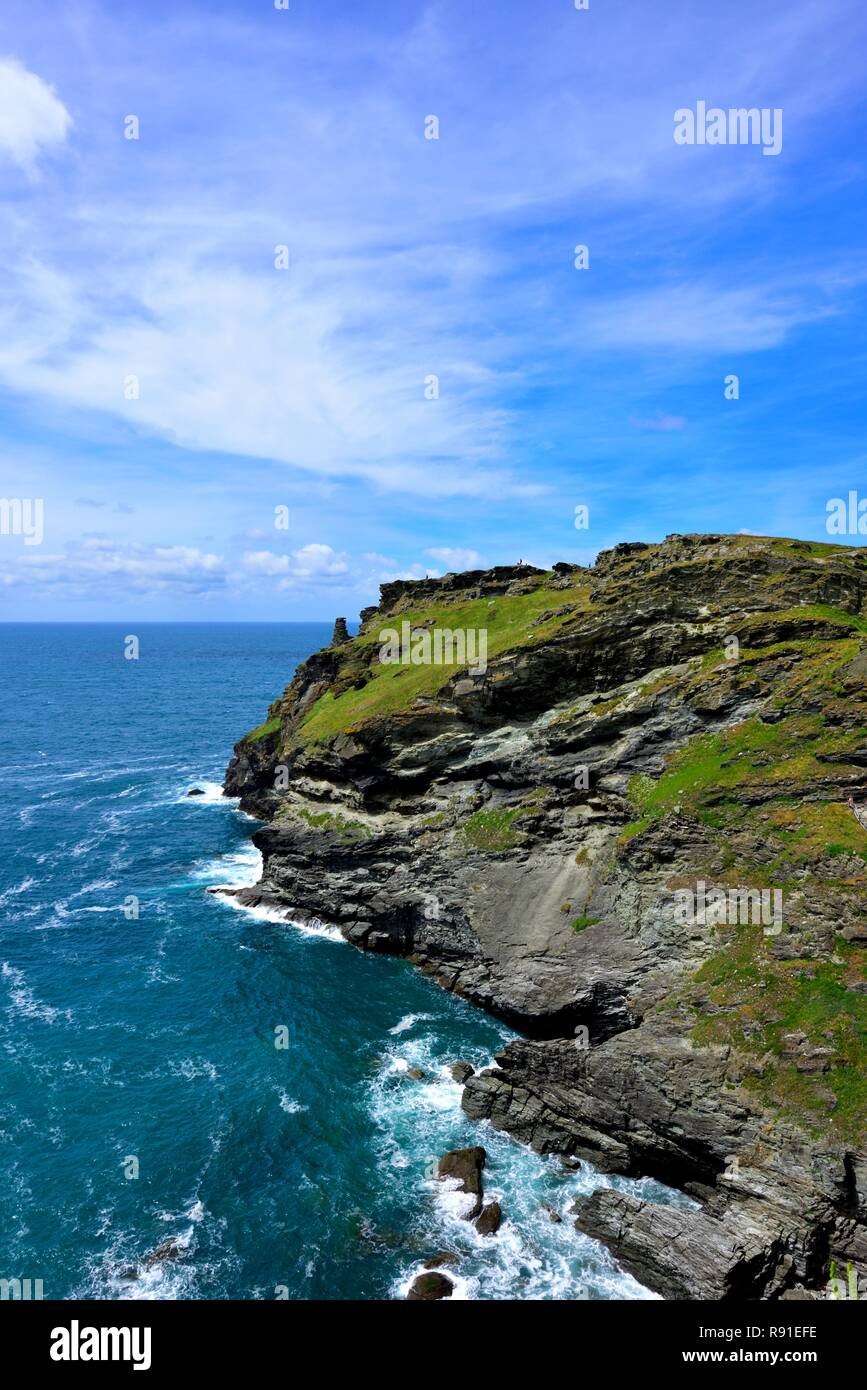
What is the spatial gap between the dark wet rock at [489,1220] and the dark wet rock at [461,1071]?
10115 millimetres

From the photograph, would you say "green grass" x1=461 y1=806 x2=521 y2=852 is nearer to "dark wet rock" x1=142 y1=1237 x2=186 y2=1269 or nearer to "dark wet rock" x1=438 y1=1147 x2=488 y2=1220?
"dark wet rock" x1=438 y1=1147 x2=488 y2=1220

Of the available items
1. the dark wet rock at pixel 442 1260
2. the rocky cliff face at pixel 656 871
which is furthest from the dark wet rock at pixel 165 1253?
the rocky cliff face at pixel 656 871

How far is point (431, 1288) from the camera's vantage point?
33438mm

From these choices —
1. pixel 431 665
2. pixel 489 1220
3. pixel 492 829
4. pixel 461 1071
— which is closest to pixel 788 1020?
pixel 489 1220

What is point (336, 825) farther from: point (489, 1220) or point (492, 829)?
point (489, 1220)

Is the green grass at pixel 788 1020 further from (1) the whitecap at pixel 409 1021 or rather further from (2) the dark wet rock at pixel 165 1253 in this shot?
(2) the dark wet rock at pixel 165 1253

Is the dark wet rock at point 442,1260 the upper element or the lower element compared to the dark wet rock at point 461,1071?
lower

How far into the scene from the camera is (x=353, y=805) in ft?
246

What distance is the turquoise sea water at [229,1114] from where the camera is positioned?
3512 cm

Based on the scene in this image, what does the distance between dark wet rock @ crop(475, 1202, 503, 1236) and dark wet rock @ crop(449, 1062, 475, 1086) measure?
10115mm

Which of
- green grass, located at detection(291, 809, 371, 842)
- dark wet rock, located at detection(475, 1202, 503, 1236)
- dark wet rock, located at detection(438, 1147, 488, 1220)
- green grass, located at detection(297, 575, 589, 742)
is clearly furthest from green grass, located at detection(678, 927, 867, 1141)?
green grass, located at detection(291, 809, 371, 842)

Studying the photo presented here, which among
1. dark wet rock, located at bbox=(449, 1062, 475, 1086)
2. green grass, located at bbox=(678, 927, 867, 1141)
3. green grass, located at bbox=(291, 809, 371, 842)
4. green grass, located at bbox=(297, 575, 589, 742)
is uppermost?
green grass, located at bbox=(297, 575, 589, 742)

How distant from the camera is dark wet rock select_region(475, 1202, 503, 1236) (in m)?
36.9

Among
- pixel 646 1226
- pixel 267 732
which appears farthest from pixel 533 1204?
pixel 267 732
